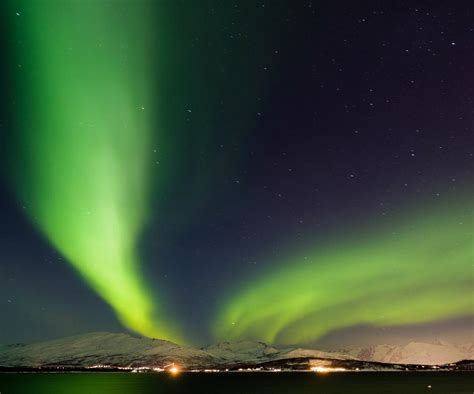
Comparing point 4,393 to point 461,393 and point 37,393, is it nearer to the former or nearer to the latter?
point 37,393

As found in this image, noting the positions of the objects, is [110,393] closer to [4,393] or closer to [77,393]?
[77,393]

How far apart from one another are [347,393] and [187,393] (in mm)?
59640

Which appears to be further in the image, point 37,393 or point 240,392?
point 240,392

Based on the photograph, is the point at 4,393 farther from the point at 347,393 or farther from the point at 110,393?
the point at 347,393

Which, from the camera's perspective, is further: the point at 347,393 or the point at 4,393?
the point at 347,393

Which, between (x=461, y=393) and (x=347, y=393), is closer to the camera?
(x=461, y=393)

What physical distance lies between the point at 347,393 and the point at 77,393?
100858 millimetres

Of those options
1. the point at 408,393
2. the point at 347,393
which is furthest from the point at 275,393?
the point at 408,393

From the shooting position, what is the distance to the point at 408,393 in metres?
180

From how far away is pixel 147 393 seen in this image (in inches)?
7372

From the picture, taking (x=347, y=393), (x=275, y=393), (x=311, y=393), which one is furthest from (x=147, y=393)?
(x=347, y=393)

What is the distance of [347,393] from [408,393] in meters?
21.9

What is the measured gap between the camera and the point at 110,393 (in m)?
194

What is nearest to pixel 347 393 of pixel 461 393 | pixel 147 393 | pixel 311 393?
pixel 311 393
